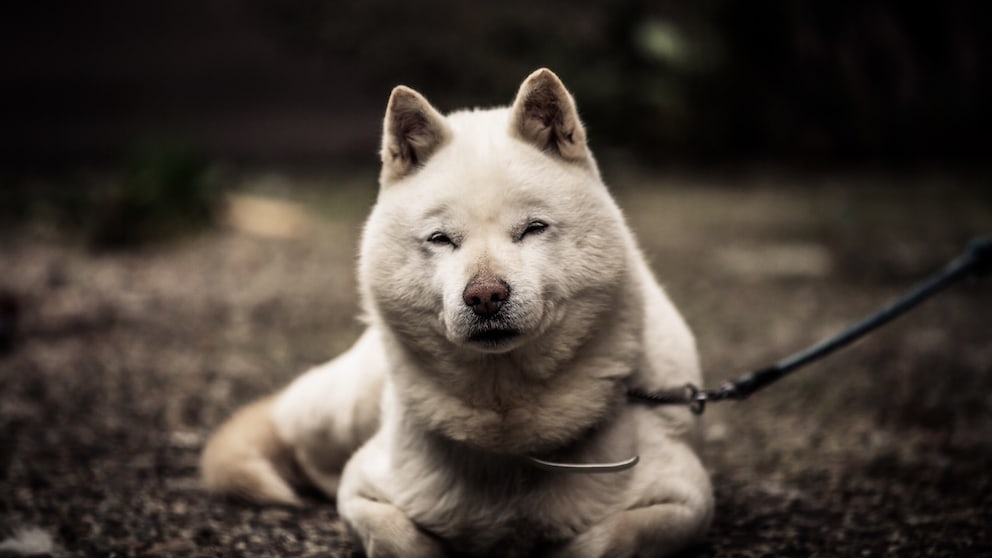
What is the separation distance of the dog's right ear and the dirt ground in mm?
1217

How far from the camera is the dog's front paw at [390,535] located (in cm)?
248

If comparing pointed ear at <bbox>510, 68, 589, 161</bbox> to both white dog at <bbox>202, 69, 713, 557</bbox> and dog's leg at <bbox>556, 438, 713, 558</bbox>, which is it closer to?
white dog at <bbox>202, 69, 713, 557</bbox>

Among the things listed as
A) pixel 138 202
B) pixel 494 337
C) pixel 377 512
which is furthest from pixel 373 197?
pixel 494 337

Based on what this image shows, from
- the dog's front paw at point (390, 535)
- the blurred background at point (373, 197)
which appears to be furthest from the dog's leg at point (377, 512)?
the blurred background at point (373, 197)

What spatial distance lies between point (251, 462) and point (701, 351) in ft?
9.90

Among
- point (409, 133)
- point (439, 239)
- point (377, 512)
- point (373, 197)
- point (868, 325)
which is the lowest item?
point (377, 512)

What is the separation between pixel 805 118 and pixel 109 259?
7338 millimetres

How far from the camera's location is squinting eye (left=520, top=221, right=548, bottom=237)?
2418 millimetres

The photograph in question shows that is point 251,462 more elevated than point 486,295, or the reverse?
point 486,295

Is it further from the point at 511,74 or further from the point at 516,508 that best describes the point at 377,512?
the point at 511,74

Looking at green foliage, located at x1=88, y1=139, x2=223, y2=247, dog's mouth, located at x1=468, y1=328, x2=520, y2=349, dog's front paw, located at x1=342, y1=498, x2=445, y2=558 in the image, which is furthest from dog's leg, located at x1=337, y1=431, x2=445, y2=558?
green foliage, located at x1=88, y1=139, x2=223, y2=247

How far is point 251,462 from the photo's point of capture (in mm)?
3266

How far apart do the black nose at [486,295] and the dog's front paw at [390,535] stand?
2.18 ft

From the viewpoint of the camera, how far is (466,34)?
12266 mm
